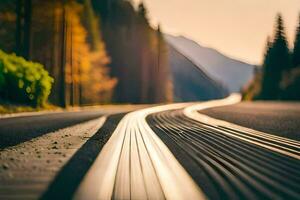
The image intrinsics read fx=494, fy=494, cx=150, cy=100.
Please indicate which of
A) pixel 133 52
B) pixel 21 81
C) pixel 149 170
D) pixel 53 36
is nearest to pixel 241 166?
pixel 149 170

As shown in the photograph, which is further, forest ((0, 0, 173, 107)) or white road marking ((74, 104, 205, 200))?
forest ((0, 0, 173, 107))

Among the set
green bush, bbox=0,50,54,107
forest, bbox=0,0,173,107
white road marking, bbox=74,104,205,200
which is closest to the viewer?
white road marking, bbox=74,104,205,200

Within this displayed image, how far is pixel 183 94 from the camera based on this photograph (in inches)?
6383

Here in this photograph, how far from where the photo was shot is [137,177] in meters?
6.95

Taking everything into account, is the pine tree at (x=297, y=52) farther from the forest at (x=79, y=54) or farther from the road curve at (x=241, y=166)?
the road curve at (x=241, y=166)

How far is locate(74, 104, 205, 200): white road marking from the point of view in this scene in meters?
5.76

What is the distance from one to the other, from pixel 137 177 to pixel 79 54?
4132 centimetres

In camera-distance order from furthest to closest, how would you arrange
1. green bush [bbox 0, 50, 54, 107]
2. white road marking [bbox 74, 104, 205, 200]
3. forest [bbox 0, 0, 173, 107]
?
forest [bbox 0, 0, 173, 107] < green bush [bbox 0, 50, 54, 107] < white road marking [bbox 74, 104, 205, 200]

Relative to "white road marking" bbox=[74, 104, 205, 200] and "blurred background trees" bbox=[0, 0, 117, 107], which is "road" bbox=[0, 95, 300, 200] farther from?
"blurred background trees" bbox=[0, 0, 117, 107]

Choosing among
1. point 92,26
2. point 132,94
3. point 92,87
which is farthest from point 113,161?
point 132,94

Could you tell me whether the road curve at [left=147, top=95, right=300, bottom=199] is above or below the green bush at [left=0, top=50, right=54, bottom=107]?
below

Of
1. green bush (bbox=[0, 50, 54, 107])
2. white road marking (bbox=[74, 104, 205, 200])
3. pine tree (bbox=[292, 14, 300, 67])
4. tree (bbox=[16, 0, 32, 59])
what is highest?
pine tree (bbox=[292, 14, 300, 67])

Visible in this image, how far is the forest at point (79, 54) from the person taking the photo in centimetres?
3319

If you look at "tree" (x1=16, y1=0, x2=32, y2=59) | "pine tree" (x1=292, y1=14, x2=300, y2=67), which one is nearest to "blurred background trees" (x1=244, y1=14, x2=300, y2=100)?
"pine tree" (x1=292, y1=14, x2=300, y2=67)
